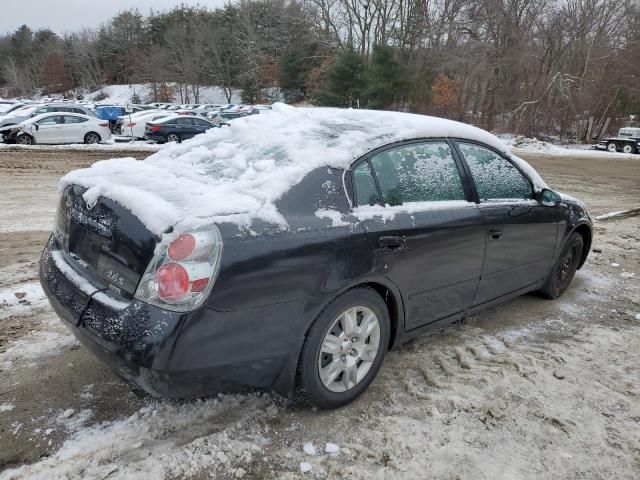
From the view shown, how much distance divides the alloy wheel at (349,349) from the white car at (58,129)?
20.0 metres

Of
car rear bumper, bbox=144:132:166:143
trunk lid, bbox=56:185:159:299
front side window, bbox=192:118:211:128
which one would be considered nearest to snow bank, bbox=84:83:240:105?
front side window, bbox=192:118:211:128

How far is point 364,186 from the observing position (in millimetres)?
2916

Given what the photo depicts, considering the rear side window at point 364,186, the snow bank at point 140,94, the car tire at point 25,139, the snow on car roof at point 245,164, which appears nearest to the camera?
the snow on car roof at point 245,164

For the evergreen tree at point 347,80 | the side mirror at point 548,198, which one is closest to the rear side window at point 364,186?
the side mirror at point 548,198

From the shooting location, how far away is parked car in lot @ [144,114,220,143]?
20688 millimetres

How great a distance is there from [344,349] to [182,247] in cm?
110

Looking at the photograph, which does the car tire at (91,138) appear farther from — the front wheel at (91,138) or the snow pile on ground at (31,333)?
the snow pile on ground at (31,333)

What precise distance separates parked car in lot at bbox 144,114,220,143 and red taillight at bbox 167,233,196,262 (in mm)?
19159

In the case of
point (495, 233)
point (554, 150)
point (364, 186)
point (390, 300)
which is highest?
point (364, 186)

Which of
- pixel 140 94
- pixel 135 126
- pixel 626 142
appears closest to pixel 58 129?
pixel 135 126

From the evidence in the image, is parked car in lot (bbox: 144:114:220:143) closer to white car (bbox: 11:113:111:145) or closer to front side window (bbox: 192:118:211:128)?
front side window (bbox: 192:118:211:128)

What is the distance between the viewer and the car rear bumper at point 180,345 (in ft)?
7.30

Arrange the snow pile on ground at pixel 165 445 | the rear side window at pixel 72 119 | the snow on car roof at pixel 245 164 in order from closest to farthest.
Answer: the snow pile on ground at pixel 165 445 → the snow on car roof at pixel 245 164 → the rear side window at pixel 72 119

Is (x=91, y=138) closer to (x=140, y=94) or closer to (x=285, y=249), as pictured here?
(x=285, y=249)
